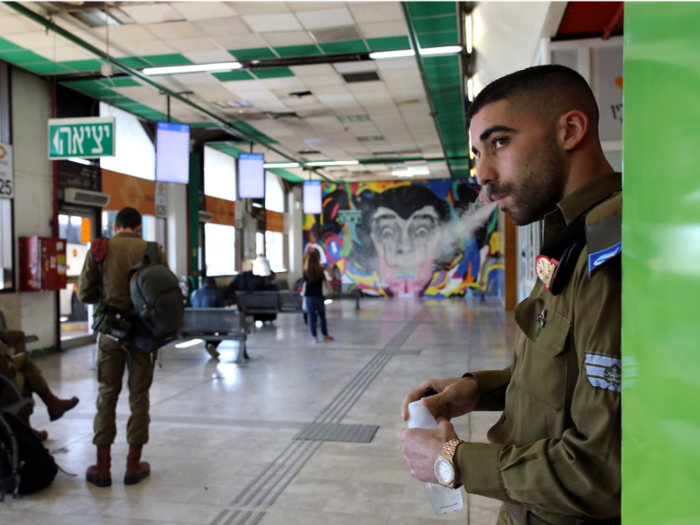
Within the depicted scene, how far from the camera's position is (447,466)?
0.97 m

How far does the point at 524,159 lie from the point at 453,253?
62.6 ft

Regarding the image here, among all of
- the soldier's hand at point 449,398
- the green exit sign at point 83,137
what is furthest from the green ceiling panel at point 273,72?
the soldier's hand at point 449,398

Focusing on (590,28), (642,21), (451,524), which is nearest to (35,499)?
(451,524)

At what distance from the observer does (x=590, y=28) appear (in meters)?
5.07

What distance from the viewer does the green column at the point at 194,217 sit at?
13250 mm

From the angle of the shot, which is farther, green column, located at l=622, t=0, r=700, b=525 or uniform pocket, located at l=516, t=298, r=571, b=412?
uniform pocket, located at l=516, t=298, r=571, b=412

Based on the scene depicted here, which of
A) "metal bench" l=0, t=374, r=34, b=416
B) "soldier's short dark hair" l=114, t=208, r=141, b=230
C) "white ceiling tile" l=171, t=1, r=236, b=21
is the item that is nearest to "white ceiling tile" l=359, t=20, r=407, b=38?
"white ceiling tile" l=171, t=1, r=236, b=21

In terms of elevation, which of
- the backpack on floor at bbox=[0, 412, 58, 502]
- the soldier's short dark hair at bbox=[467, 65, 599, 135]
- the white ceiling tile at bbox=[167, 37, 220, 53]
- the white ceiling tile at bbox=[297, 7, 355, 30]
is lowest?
the backpack on floor at bbox=[0, 412, 58, 502]

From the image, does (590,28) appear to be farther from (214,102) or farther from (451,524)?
(214,102)

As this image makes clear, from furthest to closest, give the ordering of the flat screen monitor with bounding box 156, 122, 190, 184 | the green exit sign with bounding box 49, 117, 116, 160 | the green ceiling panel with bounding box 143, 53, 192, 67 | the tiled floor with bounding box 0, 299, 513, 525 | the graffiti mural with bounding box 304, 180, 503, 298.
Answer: the graffiti mural with bounding box 304, 180, 503, 298 → the flat screen monitor with bounding box 156, 122, 190, 184 → the green ceiling panel with bounding box 143, 53, 192, 67 → the green exit sign with bounding box 49, 117, 116, 160 → the tiled floor with bounding box 0, 299, 513, 525

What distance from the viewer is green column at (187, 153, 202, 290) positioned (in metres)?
13.2

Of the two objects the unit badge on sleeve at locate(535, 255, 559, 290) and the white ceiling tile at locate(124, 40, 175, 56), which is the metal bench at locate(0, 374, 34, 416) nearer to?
the unit badge on sleeve at locate(535, 255, 559, 290)

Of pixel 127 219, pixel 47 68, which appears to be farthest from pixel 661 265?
pixel 47 68

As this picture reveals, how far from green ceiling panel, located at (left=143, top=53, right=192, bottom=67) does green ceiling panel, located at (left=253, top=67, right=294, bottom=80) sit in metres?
1.06
